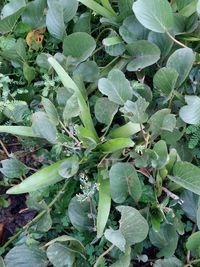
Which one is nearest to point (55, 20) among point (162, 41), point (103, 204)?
point (162, 41)

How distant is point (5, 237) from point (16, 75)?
0.60m

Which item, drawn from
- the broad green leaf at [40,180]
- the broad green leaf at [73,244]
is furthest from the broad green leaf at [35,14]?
the broad green leaf at [73,244]

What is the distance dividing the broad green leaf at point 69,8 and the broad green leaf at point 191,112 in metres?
0.56

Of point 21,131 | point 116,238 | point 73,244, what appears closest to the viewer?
point 116,238

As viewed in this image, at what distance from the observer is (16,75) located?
1860mm

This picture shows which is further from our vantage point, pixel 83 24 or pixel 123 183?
pixel 83 24

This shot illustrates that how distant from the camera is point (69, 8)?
1804 millimetres

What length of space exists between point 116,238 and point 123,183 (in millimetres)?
195

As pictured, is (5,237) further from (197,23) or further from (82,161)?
(197,23)

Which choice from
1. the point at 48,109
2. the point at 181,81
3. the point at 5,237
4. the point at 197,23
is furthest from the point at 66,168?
the point at 197,23

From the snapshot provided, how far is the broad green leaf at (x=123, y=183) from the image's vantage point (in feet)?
4.91

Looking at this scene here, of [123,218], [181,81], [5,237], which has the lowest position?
[5,237]

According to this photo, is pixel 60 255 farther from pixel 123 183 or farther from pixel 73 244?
pixel 123 183

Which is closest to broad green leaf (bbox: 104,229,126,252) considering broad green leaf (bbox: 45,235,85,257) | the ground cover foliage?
the ground cover foliage
